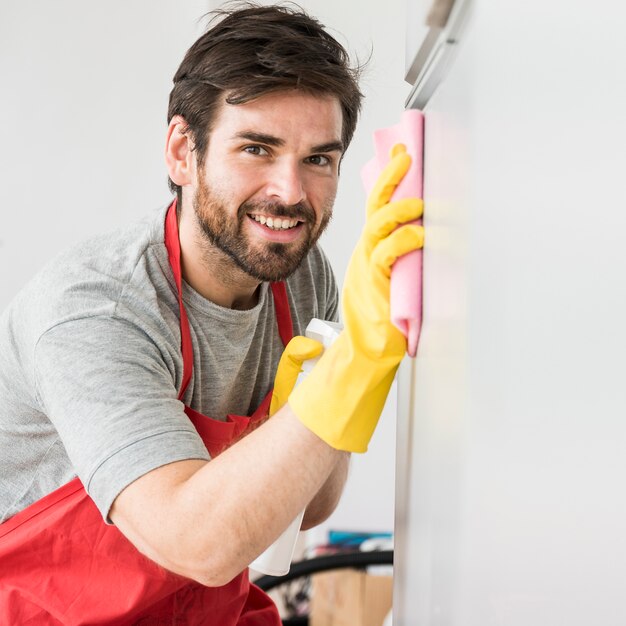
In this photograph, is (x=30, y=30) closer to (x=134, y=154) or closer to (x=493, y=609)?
(x=134, y=154)

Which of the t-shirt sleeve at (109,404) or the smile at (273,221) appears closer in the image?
the t-shirt sleeve at (109,404)

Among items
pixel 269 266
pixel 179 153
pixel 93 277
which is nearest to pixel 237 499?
pixel 93 277

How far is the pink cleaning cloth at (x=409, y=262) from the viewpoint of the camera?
68 cm

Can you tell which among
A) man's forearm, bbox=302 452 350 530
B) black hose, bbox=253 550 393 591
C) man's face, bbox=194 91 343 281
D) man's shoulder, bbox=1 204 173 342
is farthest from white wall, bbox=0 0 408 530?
man's shoulder, bbox=1 204 173 342

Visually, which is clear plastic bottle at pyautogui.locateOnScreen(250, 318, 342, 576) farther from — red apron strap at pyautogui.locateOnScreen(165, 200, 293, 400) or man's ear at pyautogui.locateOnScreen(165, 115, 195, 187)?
man's ear at pyautogui.locateOnScreen(165, 115, 195, 187)

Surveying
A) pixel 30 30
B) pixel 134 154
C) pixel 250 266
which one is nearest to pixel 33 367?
pixel 250 266

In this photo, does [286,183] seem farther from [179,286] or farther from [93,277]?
[93,277]

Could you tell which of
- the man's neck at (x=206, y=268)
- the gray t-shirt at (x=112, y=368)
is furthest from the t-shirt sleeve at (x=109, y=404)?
the man's neck at (x=206, y=268)

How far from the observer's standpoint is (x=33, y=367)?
1062mm

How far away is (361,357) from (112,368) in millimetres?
347

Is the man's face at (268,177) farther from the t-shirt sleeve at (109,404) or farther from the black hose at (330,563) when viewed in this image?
the black hose at (330,563)

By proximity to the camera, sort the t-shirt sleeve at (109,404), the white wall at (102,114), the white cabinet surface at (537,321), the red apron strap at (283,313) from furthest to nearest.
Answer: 1. the white wall at (102,114)
2. the red apron strap at (283,313)
3. the t-shirt sleeve at (109,404)
4. the white cabinet surface at (537,321)

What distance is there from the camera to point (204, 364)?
4.17ft

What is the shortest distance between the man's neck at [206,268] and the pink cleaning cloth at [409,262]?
54cm
